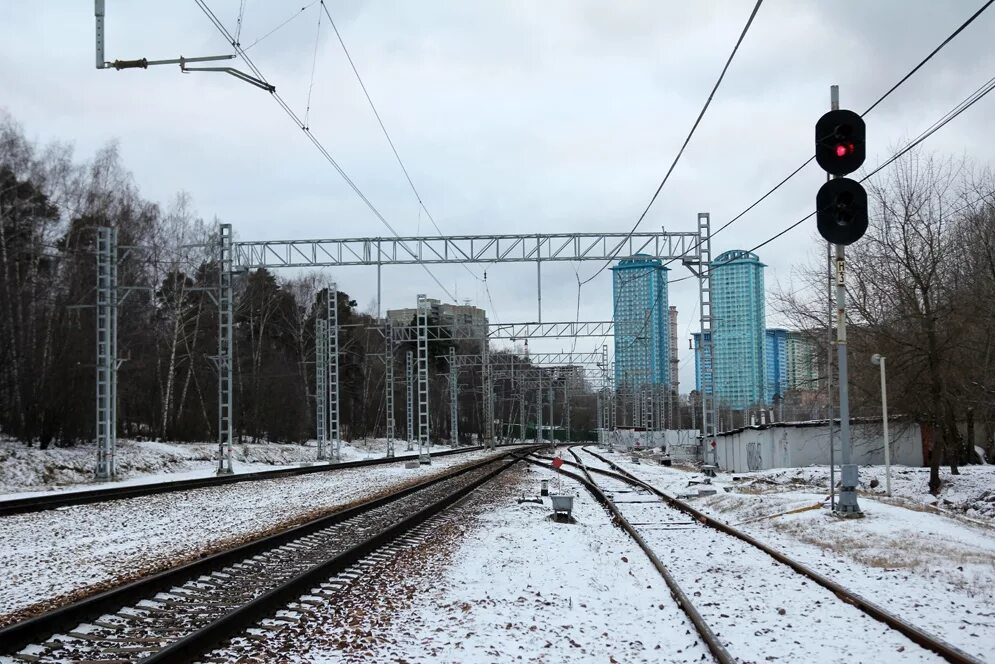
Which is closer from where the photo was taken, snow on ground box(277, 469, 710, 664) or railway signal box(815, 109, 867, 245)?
snow on ground box(277, 469, 710, 664)

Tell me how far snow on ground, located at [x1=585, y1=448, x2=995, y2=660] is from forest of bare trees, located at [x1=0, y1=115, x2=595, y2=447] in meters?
21.5

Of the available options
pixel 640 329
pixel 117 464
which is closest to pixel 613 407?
pixel 640 329

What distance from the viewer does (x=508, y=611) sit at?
8906 mm

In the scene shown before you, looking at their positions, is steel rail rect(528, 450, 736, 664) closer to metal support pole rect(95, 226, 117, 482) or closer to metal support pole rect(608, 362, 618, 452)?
metal support pole rect(95, 226, 117, 482)

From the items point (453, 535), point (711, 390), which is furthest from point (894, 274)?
point (453, 535)

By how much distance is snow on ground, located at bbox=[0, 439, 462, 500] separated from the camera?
27031 millimetres

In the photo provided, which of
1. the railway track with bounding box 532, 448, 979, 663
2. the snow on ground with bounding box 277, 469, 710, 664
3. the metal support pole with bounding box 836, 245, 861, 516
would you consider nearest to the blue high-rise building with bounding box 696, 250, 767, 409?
the metal support pole with bounding box 836, 245, 861, 516

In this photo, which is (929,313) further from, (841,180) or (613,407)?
(613,407)

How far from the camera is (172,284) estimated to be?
179ft

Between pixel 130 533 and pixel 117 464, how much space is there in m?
18.5

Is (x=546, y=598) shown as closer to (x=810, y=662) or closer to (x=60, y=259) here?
(x=810, y=662)

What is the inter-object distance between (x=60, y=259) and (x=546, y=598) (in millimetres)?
36458

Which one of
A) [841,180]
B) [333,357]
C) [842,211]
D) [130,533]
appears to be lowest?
[130,533]

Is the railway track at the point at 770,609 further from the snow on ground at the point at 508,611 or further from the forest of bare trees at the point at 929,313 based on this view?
the forest of bare trees at the point at 929,313
